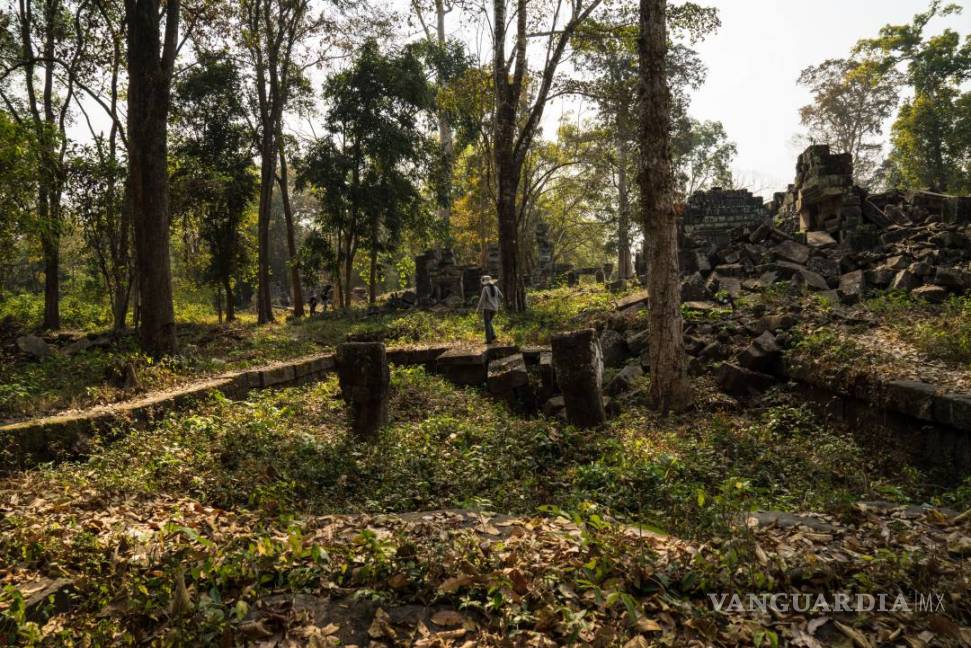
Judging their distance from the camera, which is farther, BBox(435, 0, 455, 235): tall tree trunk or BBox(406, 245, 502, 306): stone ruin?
BBox(435, 0, 455, 235): tall tree trunk

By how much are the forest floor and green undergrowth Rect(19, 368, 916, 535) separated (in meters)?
0.03

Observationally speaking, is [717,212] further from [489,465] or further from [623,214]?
[489,465]

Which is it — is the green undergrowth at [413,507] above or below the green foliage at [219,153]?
below

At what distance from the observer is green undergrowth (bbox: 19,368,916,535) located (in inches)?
173

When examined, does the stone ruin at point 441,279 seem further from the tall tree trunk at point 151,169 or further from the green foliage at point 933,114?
the green foliage at point 933,114

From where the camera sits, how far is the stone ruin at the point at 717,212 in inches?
650

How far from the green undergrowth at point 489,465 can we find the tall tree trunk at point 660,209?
638 mm

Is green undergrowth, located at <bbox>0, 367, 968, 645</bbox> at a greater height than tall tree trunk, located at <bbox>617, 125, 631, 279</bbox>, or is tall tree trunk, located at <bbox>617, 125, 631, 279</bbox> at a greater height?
tall tree trunk, located at <bbox>617, 125, 631, 279</bbox>

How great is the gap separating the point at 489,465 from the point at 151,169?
26.4ft

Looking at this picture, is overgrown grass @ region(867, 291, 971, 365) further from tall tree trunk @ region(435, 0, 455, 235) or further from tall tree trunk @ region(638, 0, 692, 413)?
tall tree trunk @ region(435, 0, 455, 235)

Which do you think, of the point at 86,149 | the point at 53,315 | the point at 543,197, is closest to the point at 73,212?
the point at 86,149

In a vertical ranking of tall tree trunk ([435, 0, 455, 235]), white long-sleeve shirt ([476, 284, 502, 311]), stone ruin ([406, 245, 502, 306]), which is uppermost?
tall tree trunk ([435, 0, 455, 235])

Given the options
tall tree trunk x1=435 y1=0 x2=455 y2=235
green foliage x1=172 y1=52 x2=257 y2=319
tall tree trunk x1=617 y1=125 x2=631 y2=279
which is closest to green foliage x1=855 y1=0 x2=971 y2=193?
tall tree trunk x1=617 y1=125 x2=631 y2=279

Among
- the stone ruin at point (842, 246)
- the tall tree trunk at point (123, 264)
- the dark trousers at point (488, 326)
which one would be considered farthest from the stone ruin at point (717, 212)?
the tall tree trunk at point (123, 264)
